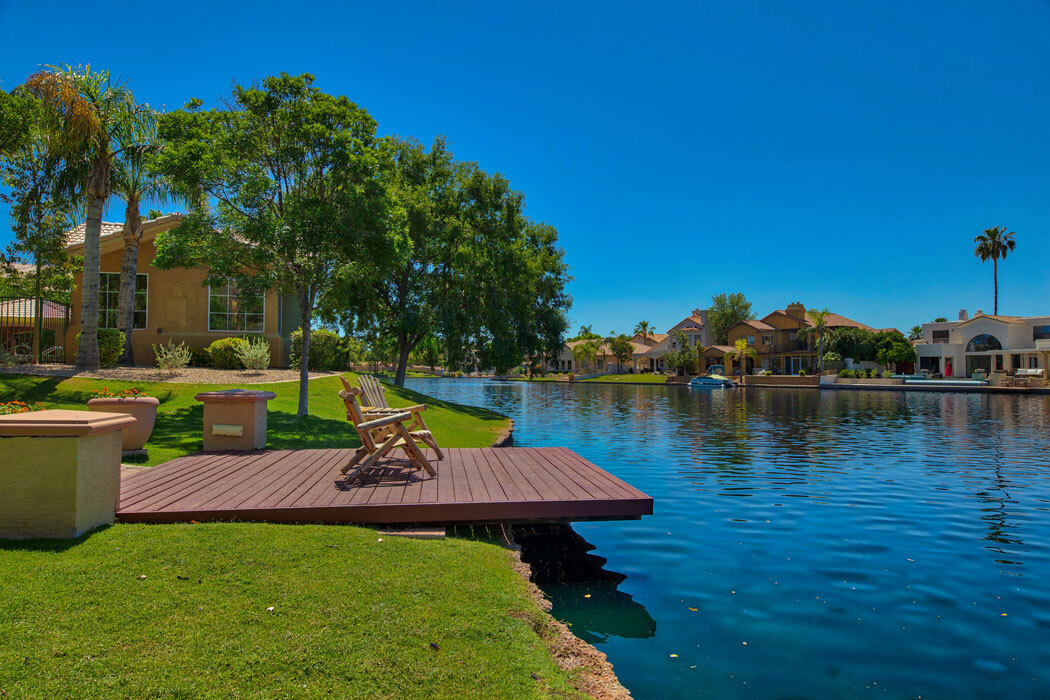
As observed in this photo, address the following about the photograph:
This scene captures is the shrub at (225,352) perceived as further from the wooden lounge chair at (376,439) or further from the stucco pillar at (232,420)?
the wooden lounge chair at (376,439)

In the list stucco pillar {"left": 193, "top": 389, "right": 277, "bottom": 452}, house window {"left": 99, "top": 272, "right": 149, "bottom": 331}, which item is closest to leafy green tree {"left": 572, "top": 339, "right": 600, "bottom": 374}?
house window {"left": 99, "top": 272, "right": 149, "bottom": 331}

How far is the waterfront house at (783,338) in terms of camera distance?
68.5m

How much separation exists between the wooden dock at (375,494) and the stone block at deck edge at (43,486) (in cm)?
64

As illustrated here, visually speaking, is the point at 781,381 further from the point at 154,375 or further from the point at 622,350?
the point at 154,375

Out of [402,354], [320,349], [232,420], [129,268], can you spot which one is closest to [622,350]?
[402,354]

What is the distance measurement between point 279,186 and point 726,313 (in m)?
77.6

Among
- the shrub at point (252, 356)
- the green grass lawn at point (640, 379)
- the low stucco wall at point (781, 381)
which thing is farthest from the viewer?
the green grass lawn at point (640, 379)

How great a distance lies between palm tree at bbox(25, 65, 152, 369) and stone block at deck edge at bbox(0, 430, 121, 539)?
44.5 feet

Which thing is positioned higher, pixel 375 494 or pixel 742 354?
pixel 742 354

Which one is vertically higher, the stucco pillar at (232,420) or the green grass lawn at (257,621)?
the stucco pillar at (232,420)

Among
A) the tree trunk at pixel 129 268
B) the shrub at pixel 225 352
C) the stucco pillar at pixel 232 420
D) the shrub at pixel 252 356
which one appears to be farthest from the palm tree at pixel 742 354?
the stucco pillar at pixel 232 420

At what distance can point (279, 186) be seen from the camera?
1406 centimetres

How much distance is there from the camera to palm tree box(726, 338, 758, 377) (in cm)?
6831

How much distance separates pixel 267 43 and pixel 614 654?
1651cm
